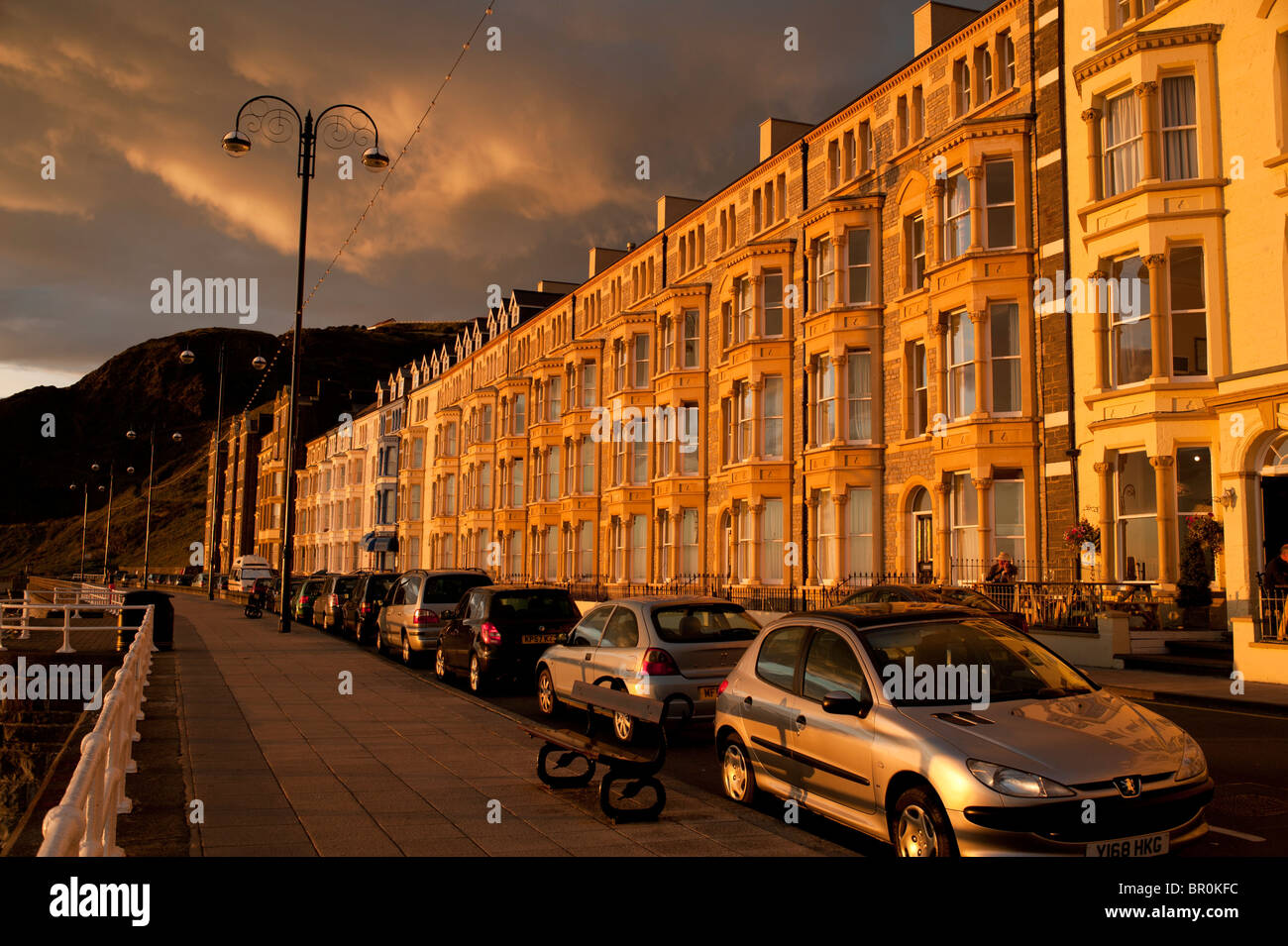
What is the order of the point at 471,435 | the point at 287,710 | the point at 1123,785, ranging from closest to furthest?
the point at 1123,785
the point at 287,710
the point at 471,435

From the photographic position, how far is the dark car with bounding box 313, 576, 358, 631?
99.4 feet

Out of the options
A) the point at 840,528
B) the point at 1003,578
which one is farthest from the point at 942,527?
the point at 840,528

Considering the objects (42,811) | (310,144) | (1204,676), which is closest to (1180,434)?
(1204,676)

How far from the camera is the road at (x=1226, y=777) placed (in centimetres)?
673

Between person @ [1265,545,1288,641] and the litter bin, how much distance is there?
20.4 metres

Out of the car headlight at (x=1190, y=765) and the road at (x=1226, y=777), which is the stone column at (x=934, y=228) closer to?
the road at (x=1226, y=777)

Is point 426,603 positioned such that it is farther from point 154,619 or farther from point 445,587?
point 154,619

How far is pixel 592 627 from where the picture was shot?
12484mm

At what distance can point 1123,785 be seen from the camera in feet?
18.0

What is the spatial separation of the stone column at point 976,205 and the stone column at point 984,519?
213 inches

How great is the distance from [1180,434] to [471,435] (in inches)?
1698

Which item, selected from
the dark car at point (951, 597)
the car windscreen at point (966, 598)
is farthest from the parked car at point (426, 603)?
the car windscreen at point (966, 598)

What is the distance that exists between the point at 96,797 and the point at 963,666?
17.4 feet
